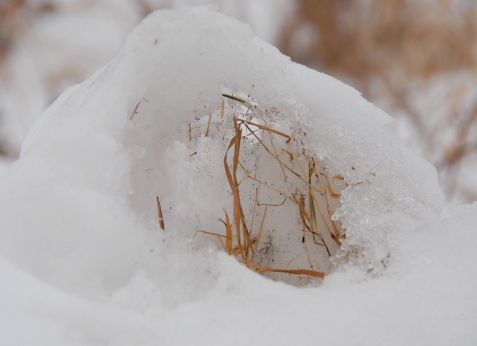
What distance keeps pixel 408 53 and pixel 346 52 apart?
359mm

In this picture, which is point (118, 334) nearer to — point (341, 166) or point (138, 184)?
point (138, 184)

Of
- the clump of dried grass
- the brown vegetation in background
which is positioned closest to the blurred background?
the brown vegetation in background

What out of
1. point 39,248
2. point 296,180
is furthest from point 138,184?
point 296,180

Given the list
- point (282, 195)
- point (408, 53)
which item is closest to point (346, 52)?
A: point (408, 53)

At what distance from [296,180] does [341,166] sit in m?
0.09

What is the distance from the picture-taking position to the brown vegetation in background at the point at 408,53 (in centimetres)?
203

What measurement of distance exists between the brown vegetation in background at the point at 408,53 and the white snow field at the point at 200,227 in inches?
67.8

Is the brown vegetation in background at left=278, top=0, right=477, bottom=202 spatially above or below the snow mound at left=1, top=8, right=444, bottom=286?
above

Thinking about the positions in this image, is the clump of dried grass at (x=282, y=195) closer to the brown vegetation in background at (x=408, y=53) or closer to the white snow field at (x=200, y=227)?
the white snow field at (x=200, y=227)

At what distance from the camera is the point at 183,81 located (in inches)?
16.9

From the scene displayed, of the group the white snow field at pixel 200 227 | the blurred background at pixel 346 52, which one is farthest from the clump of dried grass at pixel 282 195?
the blurred background at pixel 346 52

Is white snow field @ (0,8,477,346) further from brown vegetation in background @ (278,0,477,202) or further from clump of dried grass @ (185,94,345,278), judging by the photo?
brown vegetation in background @ (278,0,477,202)

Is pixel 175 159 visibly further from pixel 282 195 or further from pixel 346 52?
pixel 346 52

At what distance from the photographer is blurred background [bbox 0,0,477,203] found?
2.06 meters
